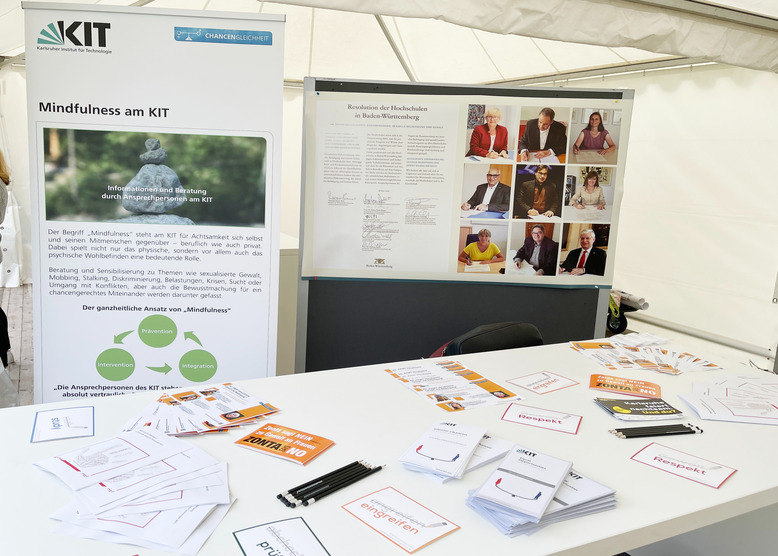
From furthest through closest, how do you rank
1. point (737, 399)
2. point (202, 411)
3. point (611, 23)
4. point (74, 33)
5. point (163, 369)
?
point (611, 23)
point (163, 369)
point (74, 33)
point (737, 399)
point (202, 411)

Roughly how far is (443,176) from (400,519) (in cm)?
225

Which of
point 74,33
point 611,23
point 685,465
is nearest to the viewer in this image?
point 685,465

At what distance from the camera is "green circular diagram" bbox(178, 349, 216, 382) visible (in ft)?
8.94

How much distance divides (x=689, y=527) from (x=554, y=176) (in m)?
2.23

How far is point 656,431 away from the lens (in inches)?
61.7

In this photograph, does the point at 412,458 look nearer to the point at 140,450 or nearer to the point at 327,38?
the point at 140,450

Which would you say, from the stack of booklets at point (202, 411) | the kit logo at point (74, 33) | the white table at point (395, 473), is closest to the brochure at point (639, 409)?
the white table at point (395, 473)

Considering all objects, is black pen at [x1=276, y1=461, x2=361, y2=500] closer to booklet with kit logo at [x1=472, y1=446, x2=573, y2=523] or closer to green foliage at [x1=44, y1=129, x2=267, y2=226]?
booklet with kit logo at [x1=472, y1=446, x2=573, y2=523]

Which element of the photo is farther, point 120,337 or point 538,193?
point 538,193

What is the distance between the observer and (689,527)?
123 cm

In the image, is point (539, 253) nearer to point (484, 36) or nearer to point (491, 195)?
point (491, 195)

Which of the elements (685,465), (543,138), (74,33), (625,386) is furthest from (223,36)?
(685,465)

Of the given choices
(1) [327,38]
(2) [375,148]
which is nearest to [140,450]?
(2) [375,148]

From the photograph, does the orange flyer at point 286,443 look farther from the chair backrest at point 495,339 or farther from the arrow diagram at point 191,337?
the arrow diagram at point 191,337
